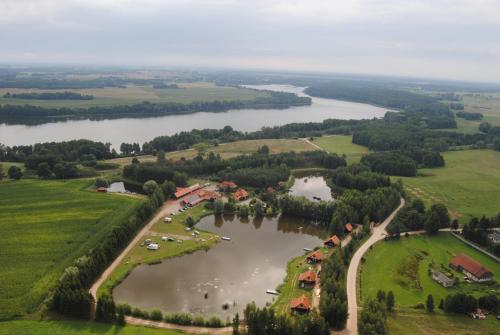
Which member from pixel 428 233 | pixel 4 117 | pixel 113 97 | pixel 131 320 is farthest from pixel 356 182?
pixel 113 97

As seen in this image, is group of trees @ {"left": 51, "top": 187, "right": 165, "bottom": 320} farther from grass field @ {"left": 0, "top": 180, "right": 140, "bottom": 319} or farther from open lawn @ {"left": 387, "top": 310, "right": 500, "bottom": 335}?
open lawn @ {"left": 387, "top": 310, "right": 500, "bottom": 335}

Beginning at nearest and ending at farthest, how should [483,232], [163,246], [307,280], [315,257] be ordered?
[307,280] < [315,257] < [163,246] < [483,232]

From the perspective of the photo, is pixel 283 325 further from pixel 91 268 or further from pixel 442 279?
pixel 91 268

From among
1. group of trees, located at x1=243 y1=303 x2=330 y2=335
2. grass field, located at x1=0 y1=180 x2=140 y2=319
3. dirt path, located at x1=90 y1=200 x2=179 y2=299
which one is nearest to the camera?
group of trees, located at x1=243 y1=303 x2=330 y2=335

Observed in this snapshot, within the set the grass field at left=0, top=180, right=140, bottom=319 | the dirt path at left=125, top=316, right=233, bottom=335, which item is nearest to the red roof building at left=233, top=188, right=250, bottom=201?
the grass field at left=0, top=180, right=140, bottom=319

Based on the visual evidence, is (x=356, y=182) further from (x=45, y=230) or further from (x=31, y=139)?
(x=31, y=139)

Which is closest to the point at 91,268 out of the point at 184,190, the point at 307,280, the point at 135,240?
the point at 135,240

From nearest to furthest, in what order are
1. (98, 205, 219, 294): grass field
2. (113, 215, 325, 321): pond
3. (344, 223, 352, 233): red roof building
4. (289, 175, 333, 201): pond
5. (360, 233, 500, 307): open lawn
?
1. (113, 215, 325, 321): pond
2. (360, 233, 500, 307): open lawn
3. (98, 205, 219, 294): grass field
4. (344, 223, 352, 233): red roof building
5. (289, 175, 333, 201): pond
